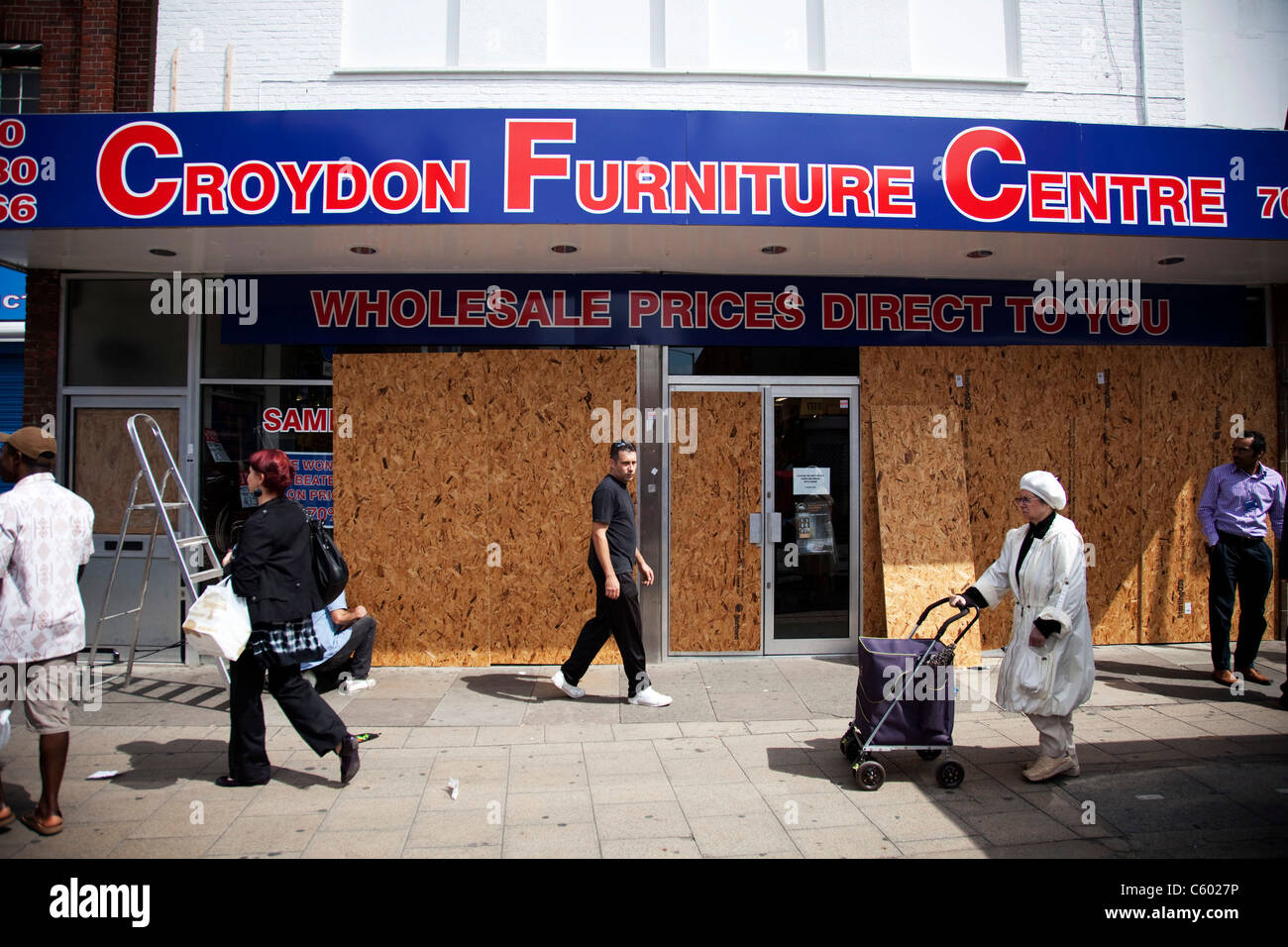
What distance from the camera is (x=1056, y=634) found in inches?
176

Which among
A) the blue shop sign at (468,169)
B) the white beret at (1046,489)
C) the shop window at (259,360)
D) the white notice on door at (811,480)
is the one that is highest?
the blue shop sign at (468,169)

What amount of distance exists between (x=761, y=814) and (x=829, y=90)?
6.43 meters

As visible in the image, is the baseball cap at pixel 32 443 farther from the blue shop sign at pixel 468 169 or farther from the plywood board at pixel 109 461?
the plywood board at pixel 109 461

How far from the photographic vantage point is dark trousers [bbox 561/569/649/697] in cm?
588

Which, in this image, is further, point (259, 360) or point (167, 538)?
point (259, 360)

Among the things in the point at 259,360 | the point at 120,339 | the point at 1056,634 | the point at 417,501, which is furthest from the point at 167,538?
the point at 1056,634

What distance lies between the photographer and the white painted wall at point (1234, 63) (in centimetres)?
812

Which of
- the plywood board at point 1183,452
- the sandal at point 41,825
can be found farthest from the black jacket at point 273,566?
the plywood board at point 1183,452

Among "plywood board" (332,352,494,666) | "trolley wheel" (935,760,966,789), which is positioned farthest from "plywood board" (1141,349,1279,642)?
"plywood board" (332,352,494,666)

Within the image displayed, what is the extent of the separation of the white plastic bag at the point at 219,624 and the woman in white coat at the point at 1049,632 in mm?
3921

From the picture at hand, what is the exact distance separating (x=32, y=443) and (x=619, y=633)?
368cm

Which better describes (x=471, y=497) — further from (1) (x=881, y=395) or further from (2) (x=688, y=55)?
(2) (x=688, y=55)

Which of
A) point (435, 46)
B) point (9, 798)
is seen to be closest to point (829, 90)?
point (435, 46)

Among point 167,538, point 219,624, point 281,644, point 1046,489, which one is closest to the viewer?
point 219,624
